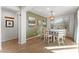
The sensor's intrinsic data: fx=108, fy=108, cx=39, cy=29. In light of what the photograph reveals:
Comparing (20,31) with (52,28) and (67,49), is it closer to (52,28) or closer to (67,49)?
(52,28)

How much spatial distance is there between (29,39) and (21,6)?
Answer: 2.96ft

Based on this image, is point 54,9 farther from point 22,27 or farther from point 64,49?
point 64,49

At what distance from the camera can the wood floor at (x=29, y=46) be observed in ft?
9.38

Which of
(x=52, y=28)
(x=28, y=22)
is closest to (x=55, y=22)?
(x=52, y=28)

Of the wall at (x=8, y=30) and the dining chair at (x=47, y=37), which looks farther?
the dining chair at (x=47, y=37)

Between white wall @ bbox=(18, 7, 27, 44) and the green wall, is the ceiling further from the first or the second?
white wall @ bbox=(18, 7, 27, 44)

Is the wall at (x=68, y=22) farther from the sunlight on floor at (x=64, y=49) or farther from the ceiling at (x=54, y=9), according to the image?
the sunlight on floor at (x=64, y=49)

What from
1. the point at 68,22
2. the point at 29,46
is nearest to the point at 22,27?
the point at 29,46

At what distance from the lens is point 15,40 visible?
2.88m

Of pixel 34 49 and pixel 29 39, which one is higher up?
pixel 29 39

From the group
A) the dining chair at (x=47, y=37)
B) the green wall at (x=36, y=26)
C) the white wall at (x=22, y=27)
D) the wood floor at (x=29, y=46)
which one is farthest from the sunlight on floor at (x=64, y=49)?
the white wall at (x=22, y=27)

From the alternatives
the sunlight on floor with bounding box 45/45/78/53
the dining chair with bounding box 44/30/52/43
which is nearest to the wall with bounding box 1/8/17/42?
the dining chair with bounding box 44/30/52/43
